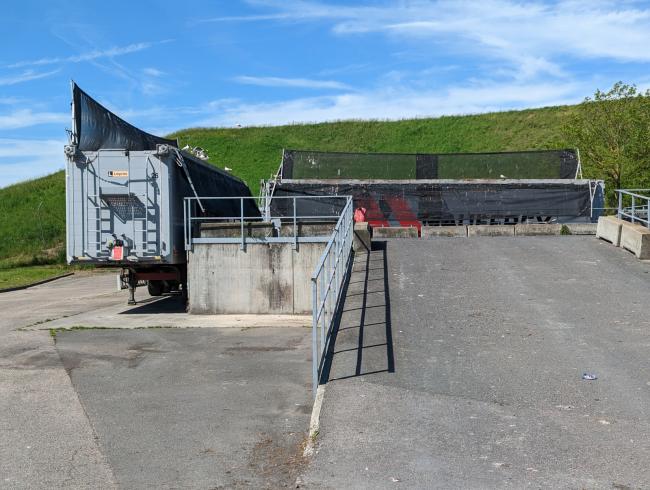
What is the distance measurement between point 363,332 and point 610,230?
9531mm

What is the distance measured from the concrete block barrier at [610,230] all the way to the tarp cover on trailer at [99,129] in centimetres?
1135

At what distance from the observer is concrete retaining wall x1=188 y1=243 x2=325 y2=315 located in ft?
52.3

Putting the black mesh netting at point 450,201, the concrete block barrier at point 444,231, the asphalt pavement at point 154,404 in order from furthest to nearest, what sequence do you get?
the black mesh netting at point 450,201, the concrete block barrier at point 444,231, the asphalt pavement at point 154,404

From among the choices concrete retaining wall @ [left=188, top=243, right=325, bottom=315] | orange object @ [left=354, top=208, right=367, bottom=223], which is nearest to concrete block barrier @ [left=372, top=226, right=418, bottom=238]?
orange object @ [left=354, top=208, right=367, bottom=223]

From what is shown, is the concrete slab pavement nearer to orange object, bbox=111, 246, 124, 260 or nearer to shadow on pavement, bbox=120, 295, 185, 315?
orange object, bbox=111, 246, 124, 260

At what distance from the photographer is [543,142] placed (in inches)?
2302

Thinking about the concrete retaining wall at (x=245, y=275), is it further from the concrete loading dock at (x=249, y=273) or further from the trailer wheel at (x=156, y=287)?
the trailer wheel at (x=156, y=287)

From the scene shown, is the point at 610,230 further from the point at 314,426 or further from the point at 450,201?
the point at 314,426

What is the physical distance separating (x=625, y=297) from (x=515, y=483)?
23.9ft

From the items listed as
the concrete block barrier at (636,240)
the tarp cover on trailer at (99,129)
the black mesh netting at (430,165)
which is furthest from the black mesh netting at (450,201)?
the tarp cover on trailer at (99,129)

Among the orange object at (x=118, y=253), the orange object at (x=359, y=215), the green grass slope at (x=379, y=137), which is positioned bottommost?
the orange object at (x=118, y=253)

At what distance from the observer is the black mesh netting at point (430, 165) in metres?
25.7

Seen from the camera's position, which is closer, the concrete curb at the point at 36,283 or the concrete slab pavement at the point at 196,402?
the concrete slab pavement at the point at 196,402

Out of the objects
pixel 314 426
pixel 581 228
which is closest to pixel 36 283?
pixel 581 228
